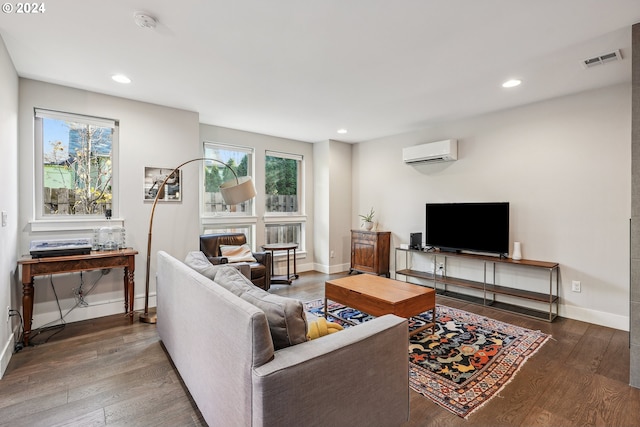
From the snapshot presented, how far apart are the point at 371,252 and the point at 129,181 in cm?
369

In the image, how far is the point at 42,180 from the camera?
127 inches

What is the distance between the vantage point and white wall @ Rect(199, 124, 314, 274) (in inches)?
193

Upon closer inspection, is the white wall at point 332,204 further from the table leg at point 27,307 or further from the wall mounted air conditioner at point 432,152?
the table leg at point 27,307

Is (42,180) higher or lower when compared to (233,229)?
higher

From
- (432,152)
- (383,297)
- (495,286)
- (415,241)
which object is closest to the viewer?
(383,297)

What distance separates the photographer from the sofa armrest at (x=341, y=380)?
118cm

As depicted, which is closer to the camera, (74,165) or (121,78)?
(121,78)

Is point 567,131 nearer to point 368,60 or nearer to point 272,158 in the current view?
point 368,60

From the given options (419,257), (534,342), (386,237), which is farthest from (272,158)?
(534,342)

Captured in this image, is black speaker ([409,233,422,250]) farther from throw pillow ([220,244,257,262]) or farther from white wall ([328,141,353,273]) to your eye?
throw pillow ([220,244,257,262])

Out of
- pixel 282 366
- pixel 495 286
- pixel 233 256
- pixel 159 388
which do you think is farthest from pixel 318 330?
pixel 495 286

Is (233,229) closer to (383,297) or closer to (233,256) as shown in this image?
(233,256)

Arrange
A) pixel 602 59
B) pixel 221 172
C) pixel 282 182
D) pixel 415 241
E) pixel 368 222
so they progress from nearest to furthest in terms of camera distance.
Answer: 1. pixel 602 59
2. pixel 415 241
3. pixel 221 172
4. pixel 368 222
5. pixel 282 182

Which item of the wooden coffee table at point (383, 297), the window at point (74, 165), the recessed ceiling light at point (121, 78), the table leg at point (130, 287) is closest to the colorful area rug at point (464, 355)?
the wooden coffee table at point (383, 297)
